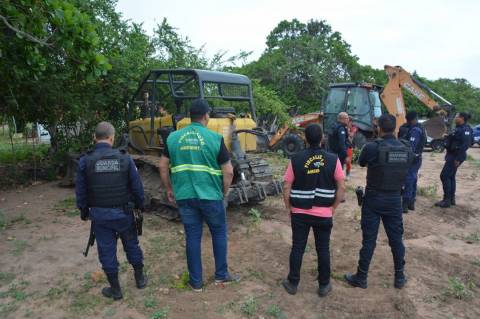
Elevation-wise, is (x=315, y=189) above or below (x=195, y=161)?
below

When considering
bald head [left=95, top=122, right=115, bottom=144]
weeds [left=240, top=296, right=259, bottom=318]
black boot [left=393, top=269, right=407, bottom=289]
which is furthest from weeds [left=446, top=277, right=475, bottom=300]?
bald head [left=95, top=122, right=115, bottom=144]

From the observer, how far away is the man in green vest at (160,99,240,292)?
12.8ft

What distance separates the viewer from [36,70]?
582 cm

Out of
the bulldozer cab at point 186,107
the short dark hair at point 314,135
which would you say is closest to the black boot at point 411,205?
the bulldozer cab at point 186,107

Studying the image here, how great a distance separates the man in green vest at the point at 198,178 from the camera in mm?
3891

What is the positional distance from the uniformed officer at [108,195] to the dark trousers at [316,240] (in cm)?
159

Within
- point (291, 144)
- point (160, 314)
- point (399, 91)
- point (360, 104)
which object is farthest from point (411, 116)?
point (291, 144)

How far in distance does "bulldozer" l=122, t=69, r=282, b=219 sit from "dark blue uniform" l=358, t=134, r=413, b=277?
2190 mm

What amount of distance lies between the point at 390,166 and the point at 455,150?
12.8 ft

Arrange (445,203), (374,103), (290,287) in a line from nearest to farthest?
(290,287)
(445,203)
(374,103)

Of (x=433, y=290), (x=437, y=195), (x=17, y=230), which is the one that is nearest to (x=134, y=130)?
(x=17, y=230)

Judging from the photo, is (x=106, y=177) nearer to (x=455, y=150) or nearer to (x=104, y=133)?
(x=104, y=133)

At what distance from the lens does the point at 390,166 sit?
412cm

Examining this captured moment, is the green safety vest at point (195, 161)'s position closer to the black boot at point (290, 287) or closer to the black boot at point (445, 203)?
the black boot at point (290, 287)
